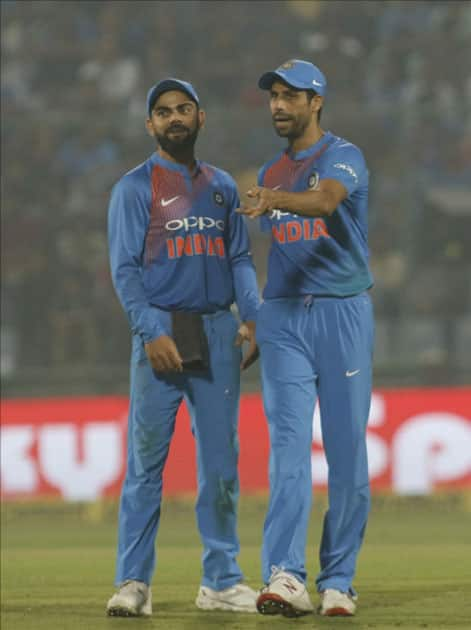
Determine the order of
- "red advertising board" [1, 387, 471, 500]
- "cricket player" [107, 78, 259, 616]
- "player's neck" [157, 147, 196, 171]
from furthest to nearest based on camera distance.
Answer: "red advertising board" [1, 387, 471, 500]
"player's neck" [157, 147, 196, 171]
"cricket player" [107, 78, 259, 616]

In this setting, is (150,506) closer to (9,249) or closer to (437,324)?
(437,324)

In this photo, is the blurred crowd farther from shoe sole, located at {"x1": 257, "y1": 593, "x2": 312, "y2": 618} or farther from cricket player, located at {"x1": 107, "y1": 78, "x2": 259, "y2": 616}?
shoe sole, located at {"x1": 257, "y1": 593, "x2": 312, "y2": 618}

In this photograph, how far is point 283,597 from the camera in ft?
15.1

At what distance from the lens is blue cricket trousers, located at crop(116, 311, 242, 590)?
5.13 metres

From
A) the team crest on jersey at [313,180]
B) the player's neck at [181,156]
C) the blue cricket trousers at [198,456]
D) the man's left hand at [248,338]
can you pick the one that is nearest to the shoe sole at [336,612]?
the blue cricket trousers at [198,456]

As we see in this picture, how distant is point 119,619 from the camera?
4.88 meters

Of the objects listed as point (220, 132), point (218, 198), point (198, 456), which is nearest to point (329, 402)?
point (198, 456)

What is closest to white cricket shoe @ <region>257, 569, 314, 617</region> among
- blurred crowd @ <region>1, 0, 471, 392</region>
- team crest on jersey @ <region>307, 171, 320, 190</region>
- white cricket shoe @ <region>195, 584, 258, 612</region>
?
white cricket shoe @ <region>195, 584, 258, 612</region>

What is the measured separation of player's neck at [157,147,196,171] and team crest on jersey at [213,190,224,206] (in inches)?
5.6

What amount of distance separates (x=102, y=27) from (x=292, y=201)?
12.2 m

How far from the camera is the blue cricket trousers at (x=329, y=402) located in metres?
4.88

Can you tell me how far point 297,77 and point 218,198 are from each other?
24.1 inches

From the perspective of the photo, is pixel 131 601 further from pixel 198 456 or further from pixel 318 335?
pixel 318 335

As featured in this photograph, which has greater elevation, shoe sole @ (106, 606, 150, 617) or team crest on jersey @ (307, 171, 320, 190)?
team crest on jersey @ (307, 171, 320, 190)
